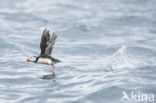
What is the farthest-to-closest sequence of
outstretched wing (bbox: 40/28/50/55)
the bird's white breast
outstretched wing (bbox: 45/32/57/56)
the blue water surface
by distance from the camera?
1. outstretched wing (bbox: 45/32/57/56)
2. the bird's white breast
3. outstretched wing (bbox: 40/28/50/55)
4. the blue water surface

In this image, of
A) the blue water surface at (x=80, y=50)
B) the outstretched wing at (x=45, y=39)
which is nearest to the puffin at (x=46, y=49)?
the outstretched wing at (x=45, y=39)

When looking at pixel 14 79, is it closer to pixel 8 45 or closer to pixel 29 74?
pixel 29 74

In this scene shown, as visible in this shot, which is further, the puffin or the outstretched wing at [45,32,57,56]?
the outstretched wing at [45,32,57,56]

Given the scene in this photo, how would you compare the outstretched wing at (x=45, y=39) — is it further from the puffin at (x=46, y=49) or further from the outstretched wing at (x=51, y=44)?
the outstretched wing at (x=51, y=44)

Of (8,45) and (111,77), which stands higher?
(8,45)

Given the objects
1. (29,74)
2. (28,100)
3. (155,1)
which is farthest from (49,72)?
(155,1)

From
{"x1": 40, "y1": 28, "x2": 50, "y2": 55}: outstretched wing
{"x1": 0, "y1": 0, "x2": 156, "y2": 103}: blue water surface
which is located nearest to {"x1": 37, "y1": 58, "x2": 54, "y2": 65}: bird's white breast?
{"x1": 40, "y1": 28, "x2": 50, "y2": 55}: outstretched wing

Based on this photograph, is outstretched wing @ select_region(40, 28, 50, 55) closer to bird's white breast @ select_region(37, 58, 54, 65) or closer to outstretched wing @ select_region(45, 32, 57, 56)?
outstretched wing @ select_region(45, 32, 57, 56)

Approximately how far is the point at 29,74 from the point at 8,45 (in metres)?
5.97

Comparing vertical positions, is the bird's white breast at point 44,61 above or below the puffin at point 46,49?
below

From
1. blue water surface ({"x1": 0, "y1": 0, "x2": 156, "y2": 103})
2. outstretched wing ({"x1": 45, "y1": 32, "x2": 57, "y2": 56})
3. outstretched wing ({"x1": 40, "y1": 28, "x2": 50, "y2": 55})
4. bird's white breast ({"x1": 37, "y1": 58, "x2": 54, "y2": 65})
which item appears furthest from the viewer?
outstretched wing ({"x1": 45, "y1": 32, "x2": 57, "y2": 56})

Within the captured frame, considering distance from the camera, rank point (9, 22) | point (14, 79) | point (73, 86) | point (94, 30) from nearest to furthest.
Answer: point (73, 86) < point (14, 79) < point (94, 30) < point (9, 22)

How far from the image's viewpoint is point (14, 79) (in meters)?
15.4

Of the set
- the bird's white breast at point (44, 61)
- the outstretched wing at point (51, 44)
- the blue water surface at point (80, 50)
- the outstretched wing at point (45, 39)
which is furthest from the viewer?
the outstretched wing at point (51, 44)
